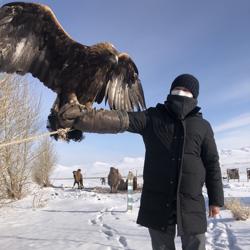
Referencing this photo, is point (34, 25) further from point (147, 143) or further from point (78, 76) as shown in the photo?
point (147, 143)

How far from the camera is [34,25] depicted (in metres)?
5.80

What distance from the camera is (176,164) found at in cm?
334

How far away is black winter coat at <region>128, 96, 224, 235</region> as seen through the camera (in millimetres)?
3312

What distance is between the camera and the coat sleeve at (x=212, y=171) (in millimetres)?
3418

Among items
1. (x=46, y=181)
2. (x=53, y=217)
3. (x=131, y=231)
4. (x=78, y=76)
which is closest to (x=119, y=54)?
(x=78, y=76)

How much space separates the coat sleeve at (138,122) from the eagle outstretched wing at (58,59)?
2023mm

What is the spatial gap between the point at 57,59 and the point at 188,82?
2954 millimetres

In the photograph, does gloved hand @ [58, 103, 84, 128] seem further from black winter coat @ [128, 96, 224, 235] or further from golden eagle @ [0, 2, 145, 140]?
golden eagle @ [0, 2, 145, 140]

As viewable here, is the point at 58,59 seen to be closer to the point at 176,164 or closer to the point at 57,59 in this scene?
the point at 57,59

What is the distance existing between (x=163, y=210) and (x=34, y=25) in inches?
131

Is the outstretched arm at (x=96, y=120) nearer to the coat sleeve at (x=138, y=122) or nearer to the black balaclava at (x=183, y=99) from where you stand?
the coat sleeve at (x=138, y=122)

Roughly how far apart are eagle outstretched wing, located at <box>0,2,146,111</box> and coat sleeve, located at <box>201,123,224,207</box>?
7.34 ft

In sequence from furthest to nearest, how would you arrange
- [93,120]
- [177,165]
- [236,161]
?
[236,161] < [177,165] < [93,120]

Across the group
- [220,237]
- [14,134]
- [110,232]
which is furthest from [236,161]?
[220,237]
